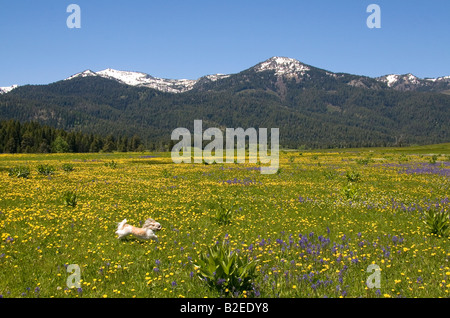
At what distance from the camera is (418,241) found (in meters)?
10.2

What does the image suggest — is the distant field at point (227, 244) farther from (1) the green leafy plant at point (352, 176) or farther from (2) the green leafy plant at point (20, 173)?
(2) the green leafy plant at point (20, 173)

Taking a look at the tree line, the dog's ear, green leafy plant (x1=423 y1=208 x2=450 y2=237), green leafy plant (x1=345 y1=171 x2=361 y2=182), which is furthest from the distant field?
the tree line

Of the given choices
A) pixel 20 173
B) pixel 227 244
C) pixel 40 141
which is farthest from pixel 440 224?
pixel 40 141

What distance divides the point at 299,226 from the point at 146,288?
7088mm

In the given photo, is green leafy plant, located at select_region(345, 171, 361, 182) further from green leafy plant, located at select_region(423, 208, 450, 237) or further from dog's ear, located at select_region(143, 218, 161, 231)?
dog's ear, located at select_region(143, 218, 161, 231)

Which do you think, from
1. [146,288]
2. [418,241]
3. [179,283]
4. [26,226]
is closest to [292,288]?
[179,283]

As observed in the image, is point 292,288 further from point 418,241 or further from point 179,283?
point 418,241

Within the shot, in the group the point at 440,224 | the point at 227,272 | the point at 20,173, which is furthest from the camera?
the point at 20,173

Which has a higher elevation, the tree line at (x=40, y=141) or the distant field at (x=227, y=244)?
the tree line at (x=40, y=141)

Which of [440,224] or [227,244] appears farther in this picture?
[440,224]

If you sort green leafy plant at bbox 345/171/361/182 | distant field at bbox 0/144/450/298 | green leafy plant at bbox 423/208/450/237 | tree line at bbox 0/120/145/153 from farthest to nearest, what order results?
1. tree line at bbox 0/120/145/153
2. green leafy plant at bbox 345/171/361/182
3. green leafy plant at bbox 423/208/450/237
4. distant field at bbox 0/144/450/298

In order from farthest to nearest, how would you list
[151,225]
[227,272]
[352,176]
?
[352,176] → [151,225] → [227,272]

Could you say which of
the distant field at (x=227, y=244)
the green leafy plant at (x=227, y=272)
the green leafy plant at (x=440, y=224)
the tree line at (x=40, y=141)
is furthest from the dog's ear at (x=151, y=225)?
the tree line at (x=40, y=141)

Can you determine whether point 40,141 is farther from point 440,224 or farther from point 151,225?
point 440,224
